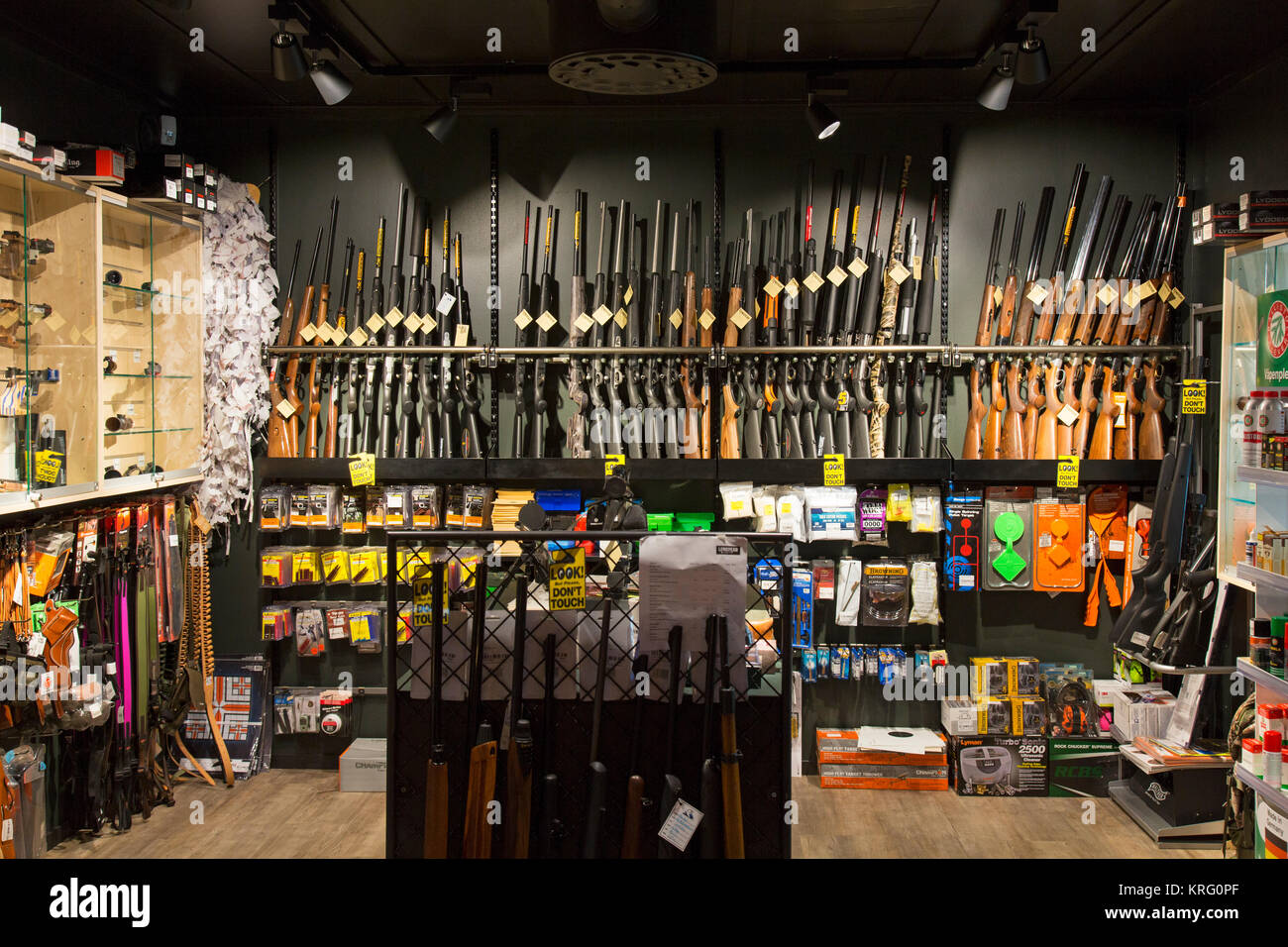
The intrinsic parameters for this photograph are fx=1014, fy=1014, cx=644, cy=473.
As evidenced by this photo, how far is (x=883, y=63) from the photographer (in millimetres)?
4359

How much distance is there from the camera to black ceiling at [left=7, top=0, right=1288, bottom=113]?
3869mm

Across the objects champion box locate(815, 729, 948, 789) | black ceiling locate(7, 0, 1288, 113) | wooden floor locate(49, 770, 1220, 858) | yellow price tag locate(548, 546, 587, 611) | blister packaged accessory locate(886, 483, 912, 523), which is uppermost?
black ceiling locate(7, 0, 1288, 113)

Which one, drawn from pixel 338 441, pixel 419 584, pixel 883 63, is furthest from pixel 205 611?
pixel 883 63

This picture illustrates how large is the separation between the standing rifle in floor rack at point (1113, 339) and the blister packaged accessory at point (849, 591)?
4.09 ft

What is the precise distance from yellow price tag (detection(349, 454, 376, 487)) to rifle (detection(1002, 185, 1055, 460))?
3.06m

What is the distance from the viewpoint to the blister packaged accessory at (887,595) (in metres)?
4.93

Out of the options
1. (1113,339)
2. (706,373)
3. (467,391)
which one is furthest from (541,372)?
(1113,339)

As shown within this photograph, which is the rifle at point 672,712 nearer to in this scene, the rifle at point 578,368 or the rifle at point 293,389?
the rifle at point 578,368

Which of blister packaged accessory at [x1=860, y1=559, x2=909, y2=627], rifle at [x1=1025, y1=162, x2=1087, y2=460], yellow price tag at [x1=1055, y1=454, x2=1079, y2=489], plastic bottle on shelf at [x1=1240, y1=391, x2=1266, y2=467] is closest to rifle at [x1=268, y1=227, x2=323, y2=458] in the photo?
blister packaged accessory at [x1=860, y1=559, x2=909, y2=627]

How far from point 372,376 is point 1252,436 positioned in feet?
12.4

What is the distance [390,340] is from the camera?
5031 millimetres

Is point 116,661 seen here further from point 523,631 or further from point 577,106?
point 577,106

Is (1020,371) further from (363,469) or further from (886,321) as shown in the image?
(363,469)

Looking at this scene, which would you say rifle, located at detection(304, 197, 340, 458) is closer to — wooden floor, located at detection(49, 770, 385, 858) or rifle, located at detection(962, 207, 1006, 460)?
wooden floor, located at detection(49, 770, 385, 858)
